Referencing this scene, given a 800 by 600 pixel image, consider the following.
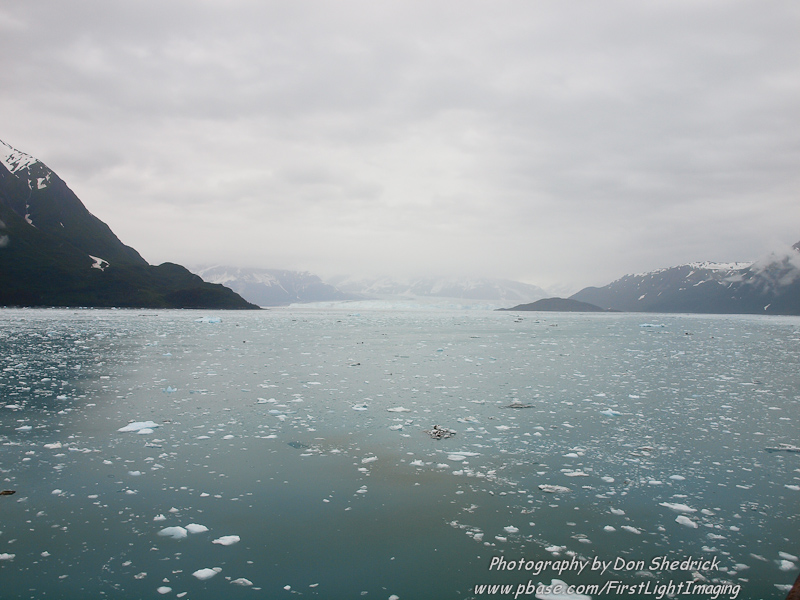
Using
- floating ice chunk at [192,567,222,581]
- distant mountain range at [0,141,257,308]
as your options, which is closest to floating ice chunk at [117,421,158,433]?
floating ice chunk at [192,567,222,581]

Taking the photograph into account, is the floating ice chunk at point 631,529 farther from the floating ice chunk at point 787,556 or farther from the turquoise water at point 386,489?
the floating ice chunk at point 787,556

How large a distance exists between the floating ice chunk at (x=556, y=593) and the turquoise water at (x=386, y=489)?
0.10 metres

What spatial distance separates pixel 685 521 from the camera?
617cm

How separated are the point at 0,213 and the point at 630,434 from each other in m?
257

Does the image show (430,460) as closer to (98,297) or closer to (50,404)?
(50,404)

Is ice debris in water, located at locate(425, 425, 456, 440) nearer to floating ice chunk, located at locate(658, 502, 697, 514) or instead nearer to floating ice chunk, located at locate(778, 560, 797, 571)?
floating ice chunk, located at locate(658, 502, 697, 514)

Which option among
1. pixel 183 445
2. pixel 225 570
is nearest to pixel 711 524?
pixel 225 570

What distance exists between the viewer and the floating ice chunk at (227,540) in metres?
5.48

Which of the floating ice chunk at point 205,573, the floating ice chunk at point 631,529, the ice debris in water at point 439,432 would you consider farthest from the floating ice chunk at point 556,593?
the ice debris in water at point 439,432

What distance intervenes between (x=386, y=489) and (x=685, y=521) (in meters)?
4.23

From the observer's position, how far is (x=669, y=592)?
4.71 meters

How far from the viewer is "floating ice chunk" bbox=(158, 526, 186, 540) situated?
18.6ft

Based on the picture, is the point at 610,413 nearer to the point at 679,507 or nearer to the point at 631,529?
the point at 679,507

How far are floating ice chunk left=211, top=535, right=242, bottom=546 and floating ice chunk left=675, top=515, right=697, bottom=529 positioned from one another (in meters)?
5.83
